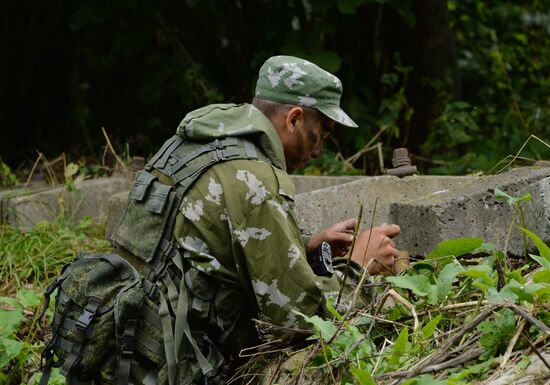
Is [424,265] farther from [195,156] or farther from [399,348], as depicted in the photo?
[195,156]

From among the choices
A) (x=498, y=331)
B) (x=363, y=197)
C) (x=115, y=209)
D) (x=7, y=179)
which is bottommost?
(x=7, y=179)

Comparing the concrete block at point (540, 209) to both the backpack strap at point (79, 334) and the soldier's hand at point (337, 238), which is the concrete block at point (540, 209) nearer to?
the soldier's hand at point (337, 238)

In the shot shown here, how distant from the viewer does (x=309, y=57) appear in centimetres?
710

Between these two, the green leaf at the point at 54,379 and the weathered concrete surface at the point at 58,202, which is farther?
the weathered concrete surface at the point at 58,202

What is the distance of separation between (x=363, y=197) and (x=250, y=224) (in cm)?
174

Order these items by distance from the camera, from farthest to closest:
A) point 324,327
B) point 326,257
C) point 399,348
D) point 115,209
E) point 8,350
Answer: point 115,209, point 8,350, point 326,257, point 324,327, point 399,348

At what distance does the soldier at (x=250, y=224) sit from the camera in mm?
3277

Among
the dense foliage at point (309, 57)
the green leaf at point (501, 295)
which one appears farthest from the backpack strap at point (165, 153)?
the dense foliage at point (309, 57)

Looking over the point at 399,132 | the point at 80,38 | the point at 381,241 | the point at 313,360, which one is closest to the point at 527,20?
the point at 399,132

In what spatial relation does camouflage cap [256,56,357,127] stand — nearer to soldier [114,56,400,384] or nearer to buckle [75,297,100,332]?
soldier [114,56,400,384]

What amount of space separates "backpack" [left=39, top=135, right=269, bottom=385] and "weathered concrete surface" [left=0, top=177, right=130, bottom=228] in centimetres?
253

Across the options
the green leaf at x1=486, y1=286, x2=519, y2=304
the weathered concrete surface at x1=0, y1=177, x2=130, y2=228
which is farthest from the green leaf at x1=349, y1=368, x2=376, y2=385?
the weathered concrete surface at x1=0, y1=177, x2=130, y2=228

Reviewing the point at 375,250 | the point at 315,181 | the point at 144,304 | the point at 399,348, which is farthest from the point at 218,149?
the point at 315,181

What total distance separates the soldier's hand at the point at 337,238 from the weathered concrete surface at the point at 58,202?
2512mm
